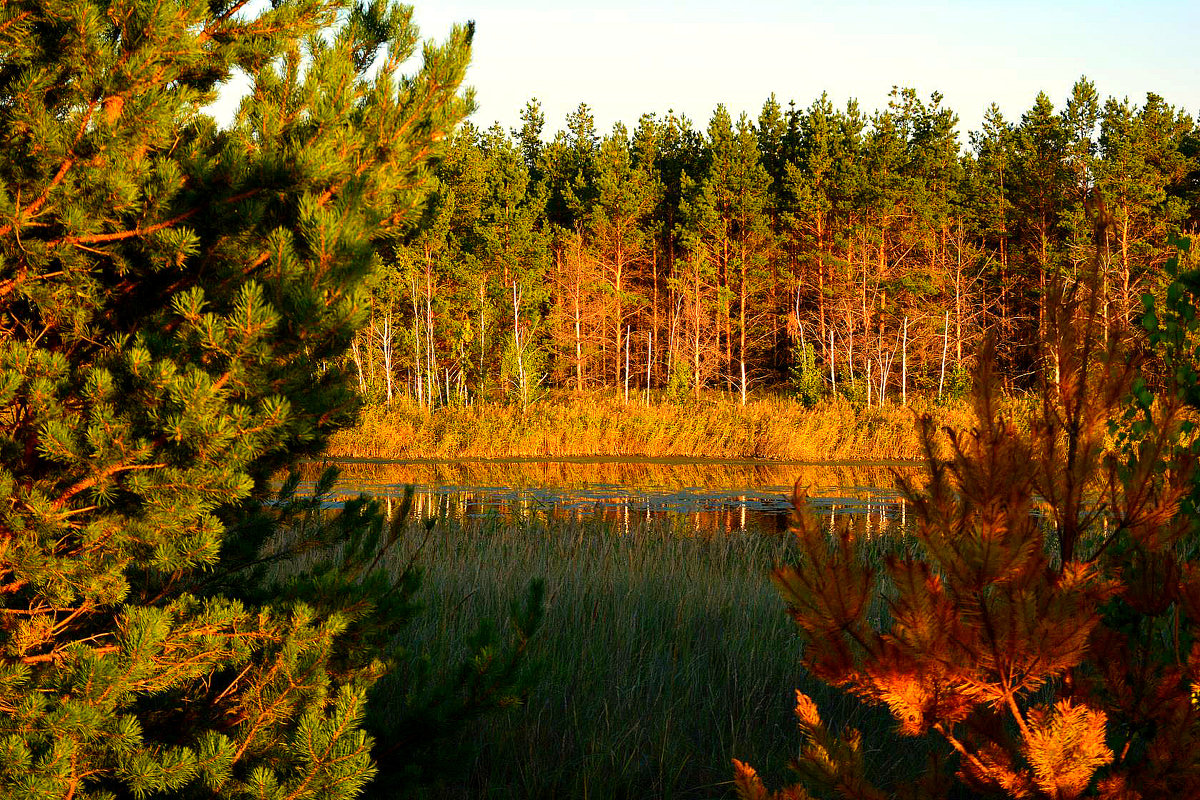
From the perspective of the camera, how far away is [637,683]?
457cm

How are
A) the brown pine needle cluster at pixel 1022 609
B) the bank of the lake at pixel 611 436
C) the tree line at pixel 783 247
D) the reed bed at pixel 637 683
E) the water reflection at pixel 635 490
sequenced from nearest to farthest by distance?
the brown pine needle cluster at pixel 1022 609
the reed bed at pixel 637 683
the water reflection at pixel 635 490
the bank of the lake at pixel 611 436
the tree line at pixel 783 247

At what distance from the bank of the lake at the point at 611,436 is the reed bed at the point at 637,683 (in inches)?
601

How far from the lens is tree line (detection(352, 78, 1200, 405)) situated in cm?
3906

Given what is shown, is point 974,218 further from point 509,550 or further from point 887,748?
point 887,748

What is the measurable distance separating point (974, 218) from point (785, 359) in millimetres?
10245

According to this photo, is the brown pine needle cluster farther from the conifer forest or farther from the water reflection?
the water reflection

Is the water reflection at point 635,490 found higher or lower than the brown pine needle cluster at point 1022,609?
lower

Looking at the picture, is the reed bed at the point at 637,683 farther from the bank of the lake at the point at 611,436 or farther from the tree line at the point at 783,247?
the tree line at the point at 783,247

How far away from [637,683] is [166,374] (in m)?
2.79

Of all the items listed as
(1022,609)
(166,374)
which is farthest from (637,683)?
(1022,609)

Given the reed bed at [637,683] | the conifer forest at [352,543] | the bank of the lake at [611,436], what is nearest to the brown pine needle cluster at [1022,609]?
the conifer forest at [352,543]

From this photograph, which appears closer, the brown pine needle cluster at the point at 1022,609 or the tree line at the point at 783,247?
the brown pine needle cluster at the point at 1022,609

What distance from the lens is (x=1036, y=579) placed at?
186cm

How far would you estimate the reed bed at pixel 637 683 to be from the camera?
12.8ft
